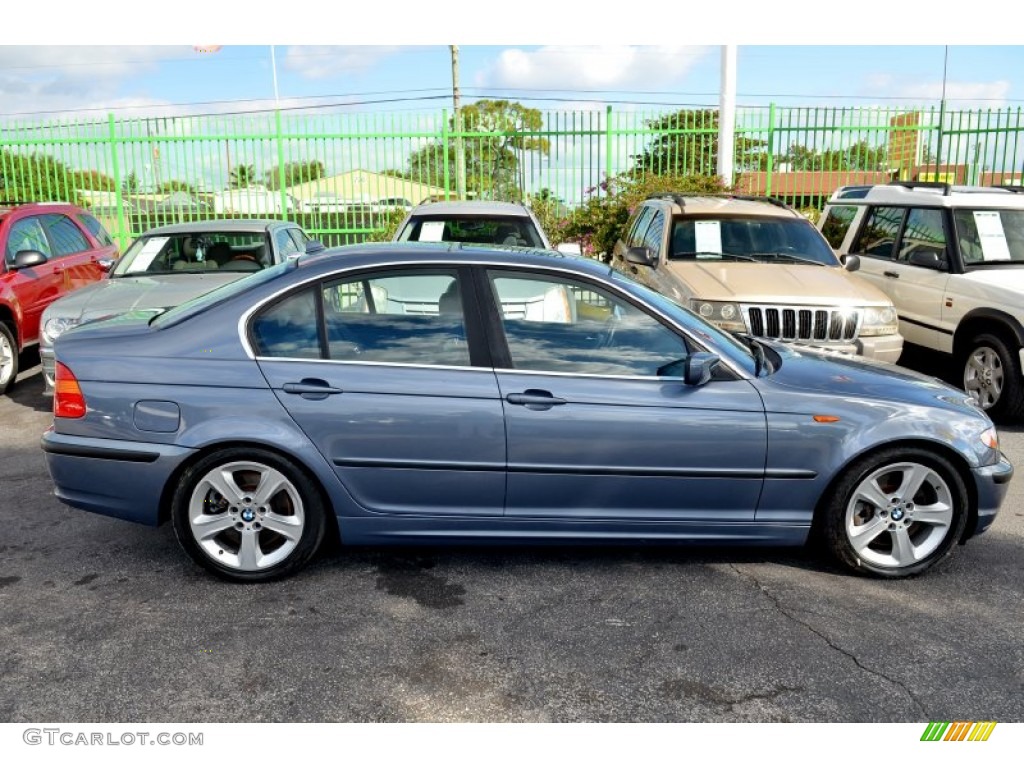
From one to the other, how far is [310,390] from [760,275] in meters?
4.87

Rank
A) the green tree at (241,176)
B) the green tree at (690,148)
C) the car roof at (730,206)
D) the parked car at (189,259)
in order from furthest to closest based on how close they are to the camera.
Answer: the green tree at (241,176)
the green tree at (690,148)
the car roof at (730,206)
the parked car at (189,259)

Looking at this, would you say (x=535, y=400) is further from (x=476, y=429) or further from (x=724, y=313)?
(x=724, y=313)

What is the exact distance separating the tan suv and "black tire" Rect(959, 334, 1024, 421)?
72 cm

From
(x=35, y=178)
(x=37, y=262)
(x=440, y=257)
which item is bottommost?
(x=37, y=262)

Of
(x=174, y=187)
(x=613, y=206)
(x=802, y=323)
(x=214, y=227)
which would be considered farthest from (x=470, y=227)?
(x=174, y=187)

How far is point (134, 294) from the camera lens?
736 centimetres

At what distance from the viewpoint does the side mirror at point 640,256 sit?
8.16 m
